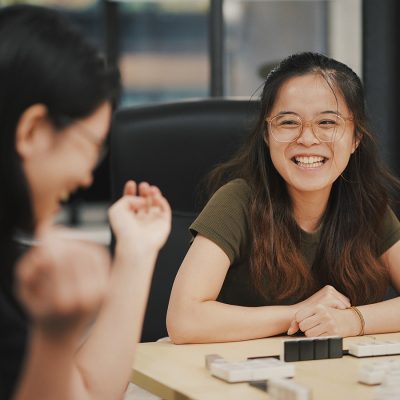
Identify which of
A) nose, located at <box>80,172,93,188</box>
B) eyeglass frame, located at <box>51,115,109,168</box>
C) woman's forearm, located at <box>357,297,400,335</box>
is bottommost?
woman's forearm, located at <box>357,297,400,335</box>

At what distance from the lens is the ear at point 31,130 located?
103 centimetres

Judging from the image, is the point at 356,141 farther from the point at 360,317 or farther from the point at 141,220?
the point at 141,220

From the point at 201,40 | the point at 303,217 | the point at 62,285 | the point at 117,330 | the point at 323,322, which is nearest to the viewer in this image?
the point at 62,285

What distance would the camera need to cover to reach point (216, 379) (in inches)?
A: 56.3

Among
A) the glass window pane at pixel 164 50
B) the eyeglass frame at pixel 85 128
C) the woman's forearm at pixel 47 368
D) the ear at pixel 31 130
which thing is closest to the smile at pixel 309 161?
the eyeglass frame at pixel 85 128

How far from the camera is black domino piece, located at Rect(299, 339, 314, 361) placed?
1.54m

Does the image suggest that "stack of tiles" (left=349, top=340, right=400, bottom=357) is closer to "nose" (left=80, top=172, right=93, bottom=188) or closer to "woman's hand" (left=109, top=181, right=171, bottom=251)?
"woman's hand" (left=109, top=181, right=171, bottom=251)

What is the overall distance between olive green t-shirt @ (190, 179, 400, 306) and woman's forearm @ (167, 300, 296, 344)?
16cm

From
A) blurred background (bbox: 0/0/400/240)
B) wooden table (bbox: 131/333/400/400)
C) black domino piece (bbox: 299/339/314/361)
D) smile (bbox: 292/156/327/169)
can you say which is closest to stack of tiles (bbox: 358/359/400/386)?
wooden table (bbox: 131/333/400/400)

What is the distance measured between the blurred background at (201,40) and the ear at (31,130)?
276cm

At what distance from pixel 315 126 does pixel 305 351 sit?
65 centimetres

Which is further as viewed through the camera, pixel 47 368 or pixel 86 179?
pixel 86 179

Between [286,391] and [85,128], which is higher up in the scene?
[85,128]

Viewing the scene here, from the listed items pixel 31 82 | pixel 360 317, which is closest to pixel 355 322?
pixel 360 317
